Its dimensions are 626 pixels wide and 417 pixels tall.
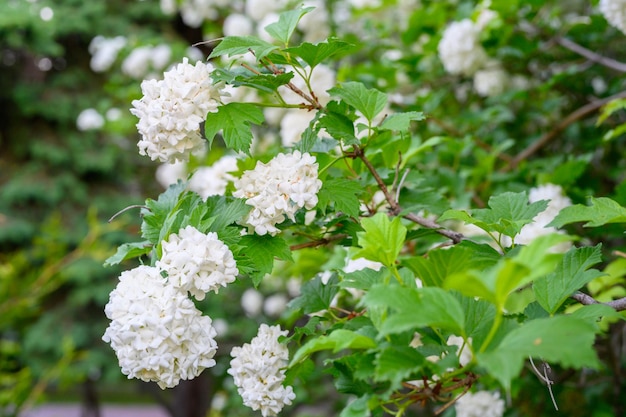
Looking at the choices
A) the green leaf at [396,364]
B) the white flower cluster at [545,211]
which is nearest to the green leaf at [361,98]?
the green leaf at [396,364]

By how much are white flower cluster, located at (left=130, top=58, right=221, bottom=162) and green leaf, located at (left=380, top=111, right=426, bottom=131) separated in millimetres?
291

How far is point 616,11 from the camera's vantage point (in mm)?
1596

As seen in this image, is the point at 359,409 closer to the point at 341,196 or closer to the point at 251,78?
the point at 341,196

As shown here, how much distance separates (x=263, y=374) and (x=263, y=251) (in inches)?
7.8

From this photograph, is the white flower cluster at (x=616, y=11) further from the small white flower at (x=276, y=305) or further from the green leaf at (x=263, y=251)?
the small white flower at (x=276, y=305)

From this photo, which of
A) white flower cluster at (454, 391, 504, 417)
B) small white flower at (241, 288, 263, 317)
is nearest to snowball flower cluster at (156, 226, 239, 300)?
white flower cluster at (454, 391, 504, 417)

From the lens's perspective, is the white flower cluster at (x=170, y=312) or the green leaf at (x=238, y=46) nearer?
the white flower cluster at (x=170, y=312)

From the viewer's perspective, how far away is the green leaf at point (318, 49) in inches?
37.5

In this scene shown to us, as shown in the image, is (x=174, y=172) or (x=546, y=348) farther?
(x=174, y=172)

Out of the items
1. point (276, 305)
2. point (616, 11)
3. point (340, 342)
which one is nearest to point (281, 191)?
point (340, 342)

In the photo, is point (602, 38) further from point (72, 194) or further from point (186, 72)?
point (72, 194)

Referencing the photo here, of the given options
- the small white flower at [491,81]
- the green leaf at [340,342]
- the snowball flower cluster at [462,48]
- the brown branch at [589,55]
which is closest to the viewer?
the green leaf at [340,342]

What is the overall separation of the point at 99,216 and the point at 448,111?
5079 millimetres

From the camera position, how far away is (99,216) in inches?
271
